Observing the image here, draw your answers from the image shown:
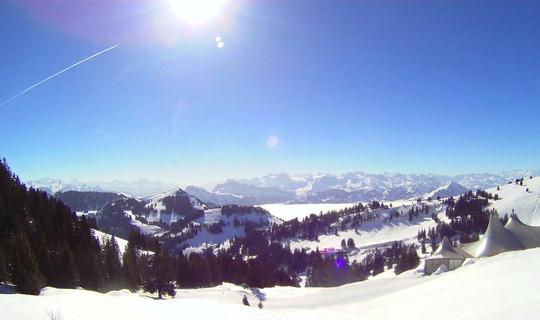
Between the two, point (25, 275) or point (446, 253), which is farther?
point (446, 253)

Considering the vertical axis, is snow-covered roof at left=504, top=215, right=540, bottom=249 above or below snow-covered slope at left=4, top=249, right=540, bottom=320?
below

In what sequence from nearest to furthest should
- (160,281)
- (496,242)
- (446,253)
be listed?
1. (160,281)
2. (496,242)
3. (446,253)

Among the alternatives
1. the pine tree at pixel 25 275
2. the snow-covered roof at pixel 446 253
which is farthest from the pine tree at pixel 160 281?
the snow-covered roof at pixel 446 253

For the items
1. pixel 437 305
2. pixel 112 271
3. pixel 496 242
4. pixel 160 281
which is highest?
pixel 437 305


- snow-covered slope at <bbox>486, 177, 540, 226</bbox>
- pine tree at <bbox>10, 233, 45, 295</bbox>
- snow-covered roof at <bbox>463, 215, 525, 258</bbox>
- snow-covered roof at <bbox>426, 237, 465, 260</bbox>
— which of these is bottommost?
snow-covered slope at <bbox>486, 177, 540, 226</bbox>

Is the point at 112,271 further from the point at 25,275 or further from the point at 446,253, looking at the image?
the point at 446,253

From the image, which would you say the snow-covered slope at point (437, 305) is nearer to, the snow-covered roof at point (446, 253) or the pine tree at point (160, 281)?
the pine tree at point (160, 281)

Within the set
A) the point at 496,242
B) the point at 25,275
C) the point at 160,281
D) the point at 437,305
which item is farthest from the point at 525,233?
the point at 25,275

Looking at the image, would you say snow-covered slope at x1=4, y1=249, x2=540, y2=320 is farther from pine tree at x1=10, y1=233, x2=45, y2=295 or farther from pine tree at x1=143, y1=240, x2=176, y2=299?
pine tree at x1=143, y1=240, x2=176, y2=299

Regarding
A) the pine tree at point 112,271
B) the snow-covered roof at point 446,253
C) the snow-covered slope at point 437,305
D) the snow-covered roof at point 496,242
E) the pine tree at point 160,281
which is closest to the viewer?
the snow-covered slope at point 437,305

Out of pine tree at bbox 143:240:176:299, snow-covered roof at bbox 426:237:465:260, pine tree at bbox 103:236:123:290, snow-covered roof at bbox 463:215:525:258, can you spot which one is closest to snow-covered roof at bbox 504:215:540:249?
snow-covered roof at bbox 463:215:525:258

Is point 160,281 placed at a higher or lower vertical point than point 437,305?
lower

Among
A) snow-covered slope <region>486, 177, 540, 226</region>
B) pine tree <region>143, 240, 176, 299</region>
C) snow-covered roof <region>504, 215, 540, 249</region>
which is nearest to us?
pine tree <region>143, 240, 176, 299</region>
